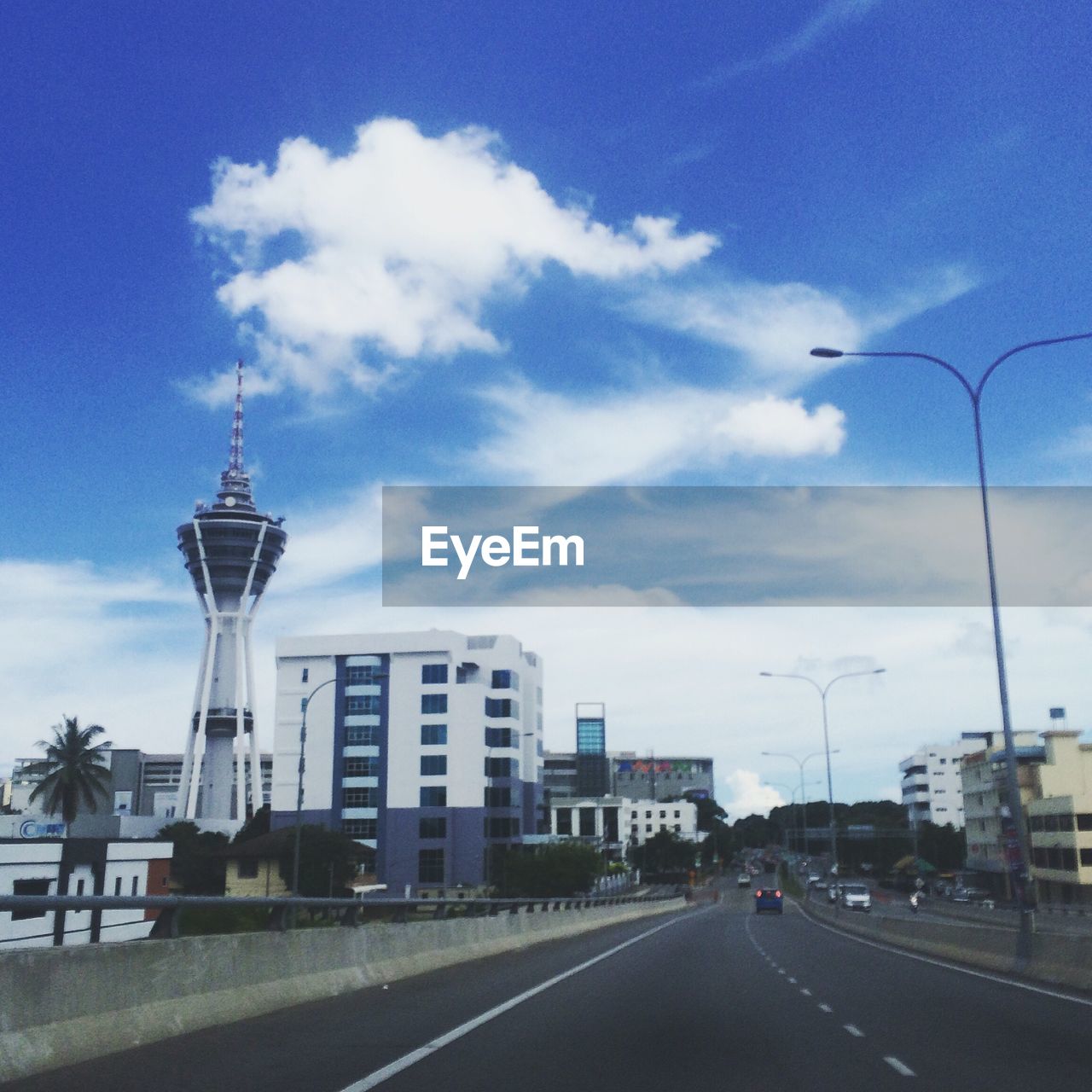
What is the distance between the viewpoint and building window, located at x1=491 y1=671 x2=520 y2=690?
4619 inches

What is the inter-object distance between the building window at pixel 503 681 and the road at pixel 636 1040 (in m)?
94.3

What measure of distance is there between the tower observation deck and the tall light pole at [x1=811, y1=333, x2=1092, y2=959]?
400 ft

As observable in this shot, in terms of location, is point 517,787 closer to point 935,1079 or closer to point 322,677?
point 322,677

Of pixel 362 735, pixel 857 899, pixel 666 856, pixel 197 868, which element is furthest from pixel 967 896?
pixel 666 856

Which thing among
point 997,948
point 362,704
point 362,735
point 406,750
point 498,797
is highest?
point 362,704

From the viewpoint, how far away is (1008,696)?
2711cm

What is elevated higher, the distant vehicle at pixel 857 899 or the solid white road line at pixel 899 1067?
the solid white road line at pixel 899 1067

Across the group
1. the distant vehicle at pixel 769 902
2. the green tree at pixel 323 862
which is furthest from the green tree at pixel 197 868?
the distant vehicle at pixel 769 902

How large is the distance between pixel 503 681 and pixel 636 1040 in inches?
4142

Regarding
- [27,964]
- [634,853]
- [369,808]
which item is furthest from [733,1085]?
[634,853]

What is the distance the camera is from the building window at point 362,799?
110 m

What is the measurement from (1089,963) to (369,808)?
93.8 metres

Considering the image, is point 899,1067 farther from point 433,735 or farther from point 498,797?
point 498,797

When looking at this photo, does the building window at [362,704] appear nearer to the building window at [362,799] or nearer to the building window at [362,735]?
the building window at [362,735]
